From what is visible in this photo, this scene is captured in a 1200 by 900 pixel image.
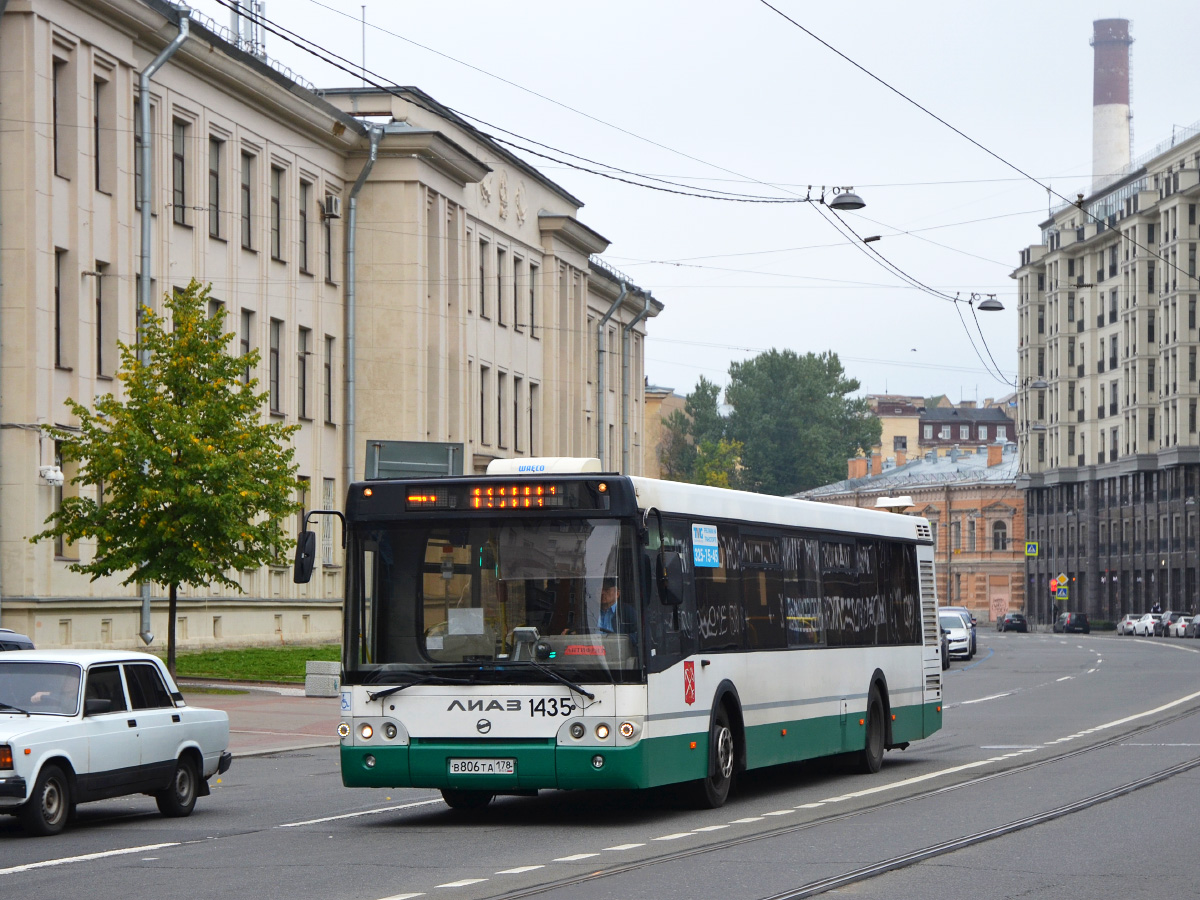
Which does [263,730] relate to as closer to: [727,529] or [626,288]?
[727,529]

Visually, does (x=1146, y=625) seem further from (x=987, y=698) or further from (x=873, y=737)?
(x=873, y=737)

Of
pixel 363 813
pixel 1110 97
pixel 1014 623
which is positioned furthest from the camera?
pixel 1110 97

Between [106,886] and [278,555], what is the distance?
21.4 metres

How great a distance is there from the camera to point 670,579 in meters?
14.0

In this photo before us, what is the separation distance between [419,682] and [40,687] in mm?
2838

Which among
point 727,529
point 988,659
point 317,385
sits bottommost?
point 988,659

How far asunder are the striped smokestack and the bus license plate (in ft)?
392

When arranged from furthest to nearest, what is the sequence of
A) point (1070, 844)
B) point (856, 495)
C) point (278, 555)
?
point (856, 495)
point (278, 555)
point (1070, 844)

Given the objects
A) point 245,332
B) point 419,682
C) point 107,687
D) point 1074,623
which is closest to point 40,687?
point 107,687

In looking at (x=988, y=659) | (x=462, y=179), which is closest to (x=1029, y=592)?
(x=988, y=659)

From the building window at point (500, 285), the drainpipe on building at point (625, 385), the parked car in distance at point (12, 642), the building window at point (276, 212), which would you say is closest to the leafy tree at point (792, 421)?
the drainpipe on building at point (625, 385)

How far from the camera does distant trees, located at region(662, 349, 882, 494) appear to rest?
5792 inches

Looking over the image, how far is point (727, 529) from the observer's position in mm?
15773

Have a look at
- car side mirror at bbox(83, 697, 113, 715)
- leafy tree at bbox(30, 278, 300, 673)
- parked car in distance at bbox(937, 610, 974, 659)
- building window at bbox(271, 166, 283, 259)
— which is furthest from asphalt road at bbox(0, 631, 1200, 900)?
parked car in distance at bbox(937, 610, 974, 659)
